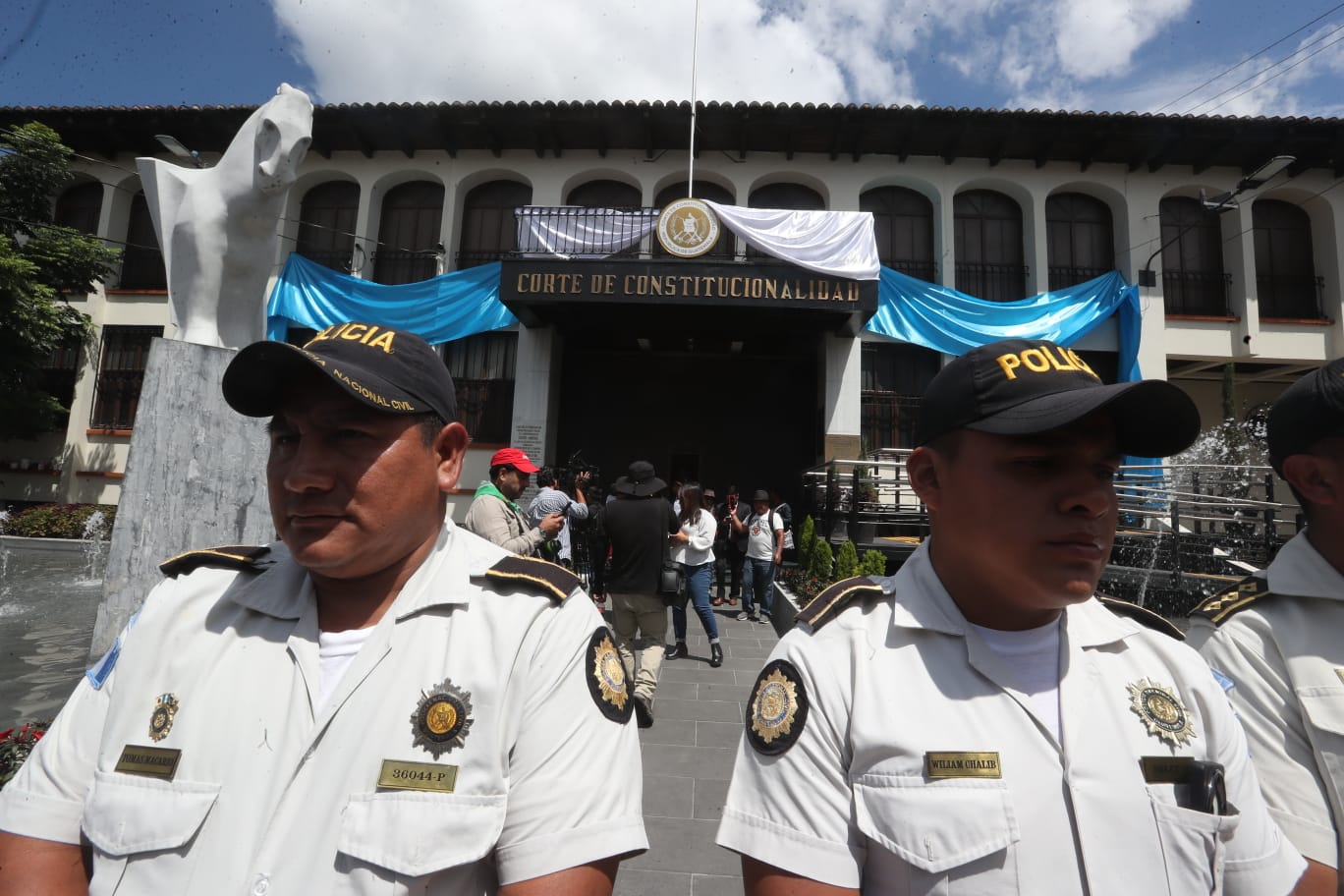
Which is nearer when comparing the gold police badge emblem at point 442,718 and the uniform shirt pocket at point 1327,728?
the gold police badge emblem at point 442,718

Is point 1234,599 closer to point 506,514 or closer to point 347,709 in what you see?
point 347,709

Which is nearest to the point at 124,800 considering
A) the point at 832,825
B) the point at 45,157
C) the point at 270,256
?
the point at 832,825

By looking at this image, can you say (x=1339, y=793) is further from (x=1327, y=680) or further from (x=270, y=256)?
(x=270, y=256)

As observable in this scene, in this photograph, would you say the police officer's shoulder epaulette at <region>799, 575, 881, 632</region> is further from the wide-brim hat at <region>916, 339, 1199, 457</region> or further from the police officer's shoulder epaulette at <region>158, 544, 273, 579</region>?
the police officer's shoulder epaulette at <region>158, 544, 273, 579</region>

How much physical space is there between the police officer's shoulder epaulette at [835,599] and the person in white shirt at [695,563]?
4.81m

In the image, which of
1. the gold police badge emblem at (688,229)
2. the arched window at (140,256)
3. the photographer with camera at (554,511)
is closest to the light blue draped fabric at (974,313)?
the gold police badge emblem at (688,229)

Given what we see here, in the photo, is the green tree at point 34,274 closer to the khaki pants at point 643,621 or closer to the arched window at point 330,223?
the arched window at point 330,223

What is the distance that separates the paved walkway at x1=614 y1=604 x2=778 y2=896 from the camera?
2842mm

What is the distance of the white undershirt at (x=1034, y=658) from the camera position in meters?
1.30

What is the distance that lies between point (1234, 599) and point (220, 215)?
6.19 metres

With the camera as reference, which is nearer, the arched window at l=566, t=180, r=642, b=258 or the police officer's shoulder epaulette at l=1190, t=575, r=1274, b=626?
the police officer's shoulder epaulette at l=1190, t=575, r=1274, b=626

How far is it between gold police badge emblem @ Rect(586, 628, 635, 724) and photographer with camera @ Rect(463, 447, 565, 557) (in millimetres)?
3115

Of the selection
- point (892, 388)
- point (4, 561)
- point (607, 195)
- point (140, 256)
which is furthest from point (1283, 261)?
point (140, 256)

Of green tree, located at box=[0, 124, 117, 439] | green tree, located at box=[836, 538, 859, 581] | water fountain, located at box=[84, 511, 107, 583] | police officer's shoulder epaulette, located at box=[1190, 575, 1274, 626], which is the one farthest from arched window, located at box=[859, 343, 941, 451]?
green tree, located at box=[0, 124, 117, 439]
